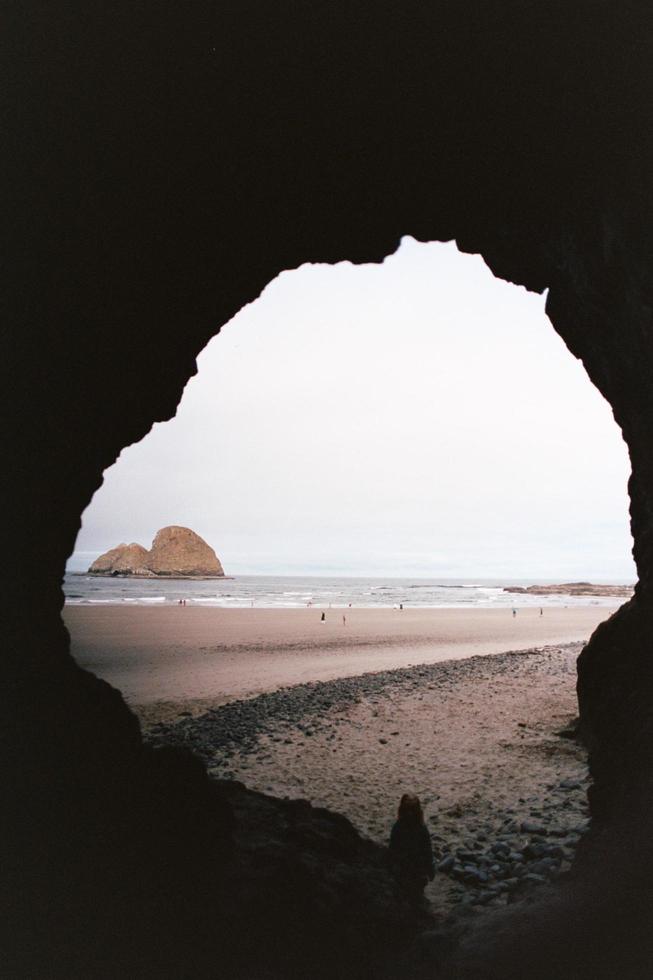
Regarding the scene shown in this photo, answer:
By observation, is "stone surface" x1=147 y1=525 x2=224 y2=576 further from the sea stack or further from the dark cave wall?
the dark cave wall

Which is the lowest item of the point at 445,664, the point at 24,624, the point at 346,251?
the point at 445,664

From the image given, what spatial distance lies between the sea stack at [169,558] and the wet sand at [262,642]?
72.3 m

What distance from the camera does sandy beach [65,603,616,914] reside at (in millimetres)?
6655

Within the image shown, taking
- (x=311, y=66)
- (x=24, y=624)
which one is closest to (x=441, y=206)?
(x=311, y=66)

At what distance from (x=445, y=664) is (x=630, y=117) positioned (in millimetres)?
17573

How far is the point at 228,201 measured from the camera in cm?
686

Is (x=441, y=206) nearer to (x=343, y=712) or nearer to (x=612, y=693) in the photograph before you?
(x=612, y=693)

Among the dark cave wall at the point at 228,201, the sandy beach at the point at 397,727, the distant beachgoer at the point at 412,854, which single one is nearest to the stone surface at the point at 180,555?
the sandy beach at the point at 397,727

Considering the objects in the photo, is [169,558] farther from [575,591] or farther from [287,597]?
[575,591]

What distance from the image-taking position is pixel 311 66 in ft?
17.1

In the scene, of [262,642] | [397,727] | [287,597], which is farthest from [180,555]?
[397,727]

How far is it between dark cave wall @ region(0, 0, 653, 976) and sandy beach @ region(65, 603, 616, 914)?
154 cm

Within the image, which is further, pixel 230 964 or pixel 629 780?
pixel 629 780

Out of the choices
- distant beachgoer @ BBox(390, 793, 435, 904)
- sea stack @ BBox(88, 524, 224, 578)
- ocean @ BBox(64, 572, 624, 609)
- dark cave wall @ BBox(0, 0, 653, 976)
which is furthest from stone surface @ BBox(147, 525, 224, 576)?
distant beachgoer @ BBox(390, 793, 435, 904)
